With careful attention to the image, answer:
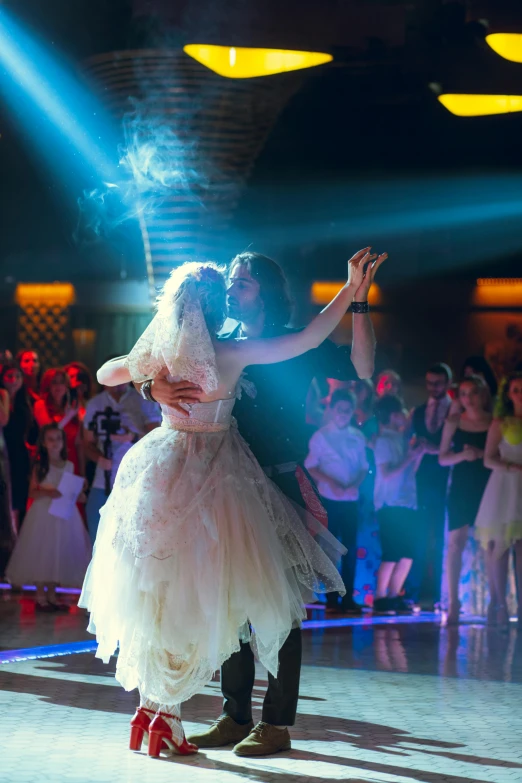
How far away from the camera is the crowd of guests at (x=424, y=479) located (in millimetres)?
7723

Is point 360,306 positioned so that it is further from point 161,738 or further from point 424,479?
point 424,479

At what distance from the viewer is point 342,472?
8062 millimetres

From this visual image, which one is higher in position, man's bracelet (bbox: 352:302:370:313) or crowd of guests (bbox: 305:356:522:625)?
man's bracelet (bbox: 352:302:370:313)

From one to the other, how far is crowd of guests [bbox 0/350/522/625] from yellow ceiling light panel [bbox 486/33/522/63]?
2725mm

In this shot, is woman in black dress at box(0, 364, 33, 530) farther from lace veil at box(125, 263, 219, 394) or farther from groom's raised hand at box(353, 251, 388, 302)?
groom's raised hand at box(353, 251, 388, 302)

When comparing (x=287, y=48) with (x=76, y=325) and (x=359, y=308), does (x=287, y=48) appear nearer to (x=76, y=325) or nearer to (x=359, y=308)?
(x=359, y=308)

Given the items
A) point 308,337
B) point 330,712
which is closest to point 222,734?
point 330,712

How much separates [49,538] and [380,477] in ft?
7.52

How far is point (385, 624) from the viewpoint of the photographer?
762cm

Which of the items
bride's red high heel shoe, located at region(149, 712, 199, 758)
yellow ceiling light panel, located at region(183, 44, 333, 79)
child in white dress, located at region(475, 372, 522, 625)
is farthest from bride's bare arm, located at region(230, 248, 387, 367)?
yellow ceiling light panel, located at region(183, 44, 333, 79)

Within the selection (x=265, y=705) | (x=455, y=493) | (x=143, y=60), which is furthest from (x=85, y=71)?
(x=265, y=705)

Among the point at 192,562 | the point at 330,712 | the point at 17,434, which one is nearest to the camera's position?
the point at 192,562

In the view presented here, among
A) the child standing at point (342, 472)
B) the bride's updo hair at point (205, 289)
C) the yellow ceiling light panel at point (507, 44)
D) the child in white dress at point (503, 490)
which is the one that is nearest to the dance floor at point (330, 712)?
the child in white dress at point (503, 490)

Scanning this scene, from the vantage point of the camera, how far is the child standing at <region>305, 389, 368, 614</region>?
8055mm
